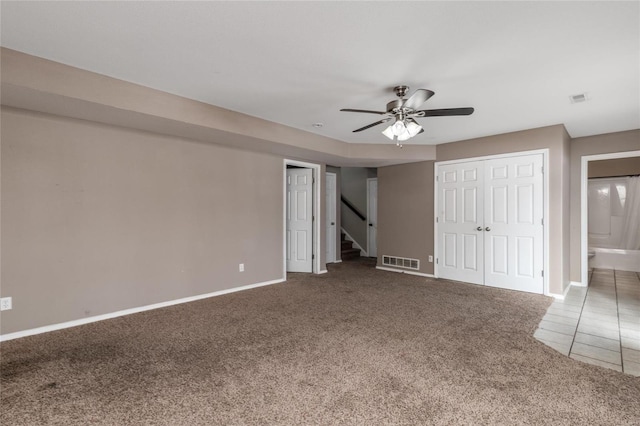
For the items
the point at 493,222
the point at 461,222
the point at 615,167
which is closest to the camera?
the point at 493,222

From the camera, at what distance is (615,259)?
6191mm

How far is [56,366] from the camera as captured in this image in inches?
92.0

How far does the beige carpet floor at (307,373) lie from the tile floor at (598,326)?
7.1 inches

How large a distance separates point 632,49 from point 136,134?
4.66m

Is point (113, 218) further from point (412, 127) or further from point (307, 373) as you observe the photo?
point (412, 127)

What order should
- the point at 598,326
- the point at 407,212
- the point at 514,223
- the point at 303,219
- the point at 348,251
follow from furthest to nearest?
the point at 348,251
the point at 407,212
the point at 303,219
the point at 514,223
the point at 598,326

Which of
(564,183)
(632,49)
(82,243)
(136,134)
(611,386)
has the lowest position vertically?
(611,386)

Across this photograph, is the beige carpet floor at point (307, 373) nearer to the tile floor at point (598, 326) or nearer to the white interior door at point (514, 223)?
the tile floor at point (598, 326)

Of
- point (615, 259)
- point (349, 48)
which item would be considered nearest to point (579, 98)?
point (349, 48)

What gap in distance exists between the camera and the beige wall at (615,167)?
6.39m

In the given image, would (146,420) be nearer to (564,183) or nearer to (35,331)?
(35,331)

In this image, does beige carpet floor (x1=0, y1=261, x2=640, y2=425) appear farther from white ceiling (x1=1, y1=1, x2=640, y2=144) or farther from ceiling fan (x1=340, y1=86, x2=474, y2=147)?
white ceiling (x1=1, y1=1, x2=640, y2=144)

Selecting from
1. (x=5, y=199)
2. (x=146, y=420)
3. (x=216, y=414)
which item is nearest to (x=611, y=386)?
(x=216, y=414)

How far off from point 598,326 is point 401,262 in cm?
311
